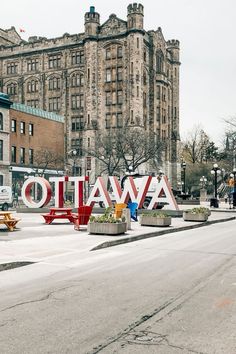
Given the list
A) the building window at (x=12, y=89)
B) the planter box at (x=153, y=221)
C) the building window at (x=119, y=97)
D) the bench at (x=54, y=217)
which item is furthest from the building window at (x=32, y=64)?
the planter box at (x=153, y=221)

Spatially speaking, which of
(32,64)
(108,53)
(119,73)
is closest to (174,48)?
(108,53)

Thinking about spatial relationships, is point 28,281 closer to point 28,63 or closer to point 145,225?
point 145,225

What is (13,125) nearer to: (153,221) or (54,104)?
(54,104)

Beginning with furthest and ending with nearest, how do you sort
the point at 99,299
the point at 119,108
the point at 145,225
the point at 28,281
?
the point at 119,108, the point at 145,225, the point at 28,281, the point at 99,299

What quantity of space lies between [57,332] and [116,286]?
9.26 feet

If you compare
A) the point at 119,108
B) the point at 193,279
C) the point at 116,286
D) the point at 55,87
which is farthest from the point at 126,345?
the point at 55,87

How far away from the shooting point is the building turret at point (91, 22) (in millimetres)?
79812

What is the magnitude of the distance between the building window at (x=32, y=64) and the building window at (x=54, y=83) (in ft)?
13.6

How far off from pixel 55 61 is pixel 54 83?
424 cm

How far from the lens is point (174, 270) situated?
10008 mm

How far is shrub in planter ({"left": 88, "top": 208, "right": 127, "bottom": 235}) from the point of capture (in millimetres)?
16859

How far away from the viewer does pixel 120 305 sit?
6.79 m

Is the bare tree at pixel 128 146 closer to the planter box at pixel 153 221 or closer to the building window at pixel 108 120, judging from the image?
the building window at pixel 108 120

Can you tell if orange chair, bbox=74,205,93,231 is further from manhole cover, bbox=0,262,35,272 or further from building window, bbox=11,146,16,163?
building window, bbox=11,146,16,163
